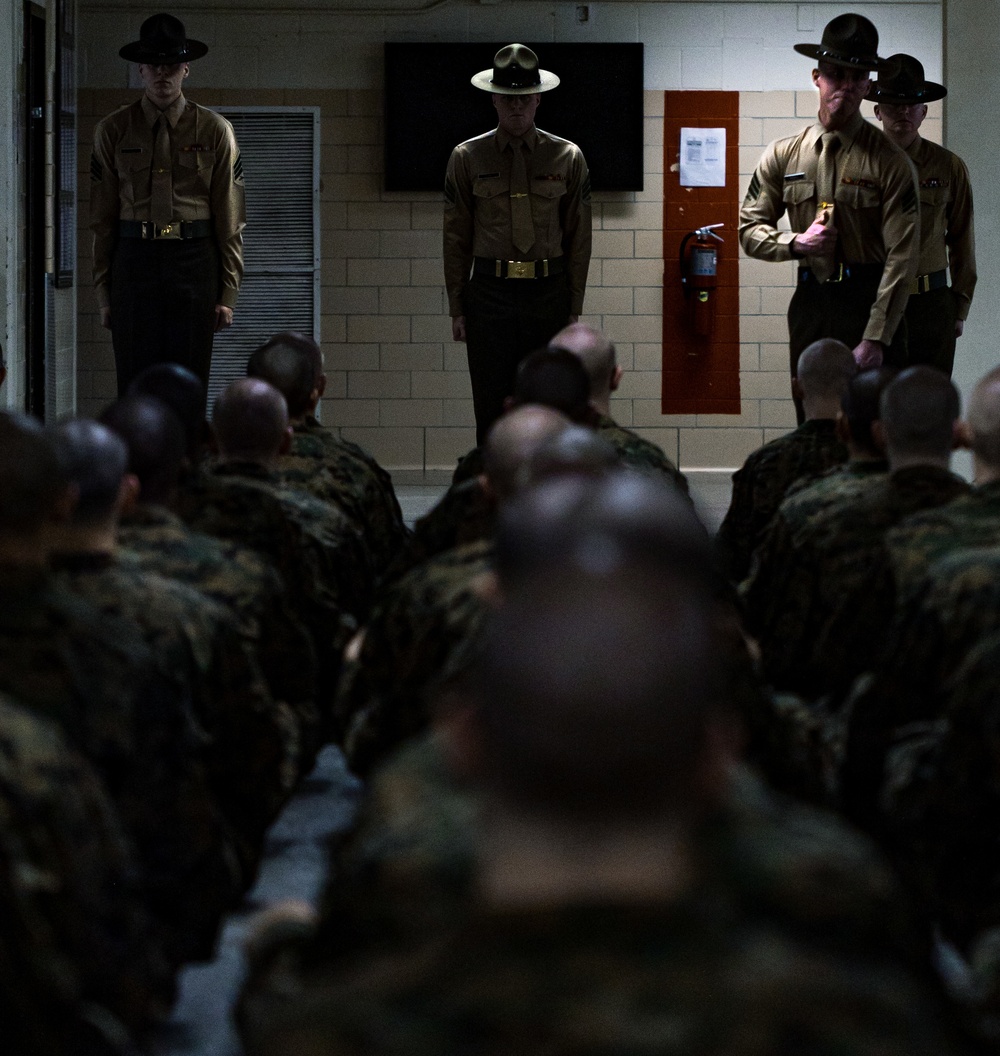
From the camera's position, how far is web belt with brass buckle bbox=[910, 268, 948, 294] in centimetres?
645

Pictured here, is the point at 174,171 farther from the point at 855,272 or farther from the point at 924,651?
the point at 924,651

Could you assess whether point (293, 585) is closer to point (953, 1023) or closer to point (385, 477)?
point (385, 477)

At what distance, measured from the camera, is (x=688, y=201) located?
8.75 metres

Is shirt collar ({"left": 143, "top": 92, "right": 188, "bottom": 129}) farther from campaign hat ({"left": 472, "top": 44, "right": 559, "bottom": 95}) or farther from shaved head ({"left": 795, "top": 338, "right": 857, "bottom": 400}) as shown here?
shaved head ({"left": 795, "top": 338, "right": 857, "bottom": 400})

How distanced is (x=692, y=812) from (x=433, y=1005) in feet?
0.63

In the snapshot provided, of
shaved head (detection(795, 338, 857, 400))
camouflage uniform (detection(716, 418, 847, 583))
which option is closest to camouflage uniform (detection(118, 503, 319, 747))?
camouflage uniform (detection(716, 418, 847, 583))

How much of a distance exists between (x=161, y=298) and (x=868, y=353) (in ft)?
8.05

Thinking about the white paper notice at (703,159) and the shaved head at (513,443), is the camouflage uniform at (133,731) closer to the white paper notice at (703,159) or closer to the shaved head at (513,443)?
Result: the shaved head at (513,443)

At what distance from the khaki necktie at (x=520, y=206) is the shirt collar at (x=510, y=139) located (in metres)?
0.02

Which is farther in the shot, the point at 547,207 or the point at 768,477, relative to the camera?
the point at 547,207

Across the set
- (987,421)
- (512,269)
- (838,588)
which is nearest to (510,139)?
(512,269)

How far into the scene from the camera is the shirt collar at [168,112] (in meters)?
6.35

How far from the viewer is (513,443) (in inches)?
118

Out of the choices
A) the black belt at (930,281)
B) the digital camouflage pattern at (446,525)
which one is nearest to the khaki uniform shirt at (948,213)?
the black belt at (930,281)
